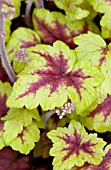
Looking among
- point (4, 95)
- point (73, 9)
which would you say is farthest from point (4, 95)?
point (73, 9)

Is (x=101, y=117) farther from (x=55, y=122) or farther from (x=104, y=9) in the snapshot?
(x=104, y=9)

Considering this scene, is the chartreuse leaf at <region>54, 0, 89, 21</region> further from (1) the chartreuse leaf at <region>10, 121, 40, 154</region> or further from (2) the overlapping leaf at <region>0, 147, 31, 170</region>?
(2) the overlapping leaf at <region>0, 147, 31, 170</region>

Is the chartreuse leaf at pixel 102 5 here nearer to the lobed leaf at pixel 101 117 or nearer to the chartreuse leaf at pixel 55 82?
the chartreuse leaf at pixel 55 82

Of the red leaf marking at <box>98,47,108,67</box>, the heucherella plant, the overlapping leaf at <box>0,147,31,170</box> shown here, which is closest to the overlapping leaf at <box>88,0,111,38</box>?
the heucherella plant

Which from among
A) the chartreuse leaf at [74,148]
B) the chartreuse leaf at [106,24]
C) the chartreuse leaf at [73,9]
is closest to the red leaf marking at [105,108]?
the chartreuse leaf at [74,148]

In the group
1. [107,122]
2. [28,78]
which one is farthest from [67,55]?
[107,122]

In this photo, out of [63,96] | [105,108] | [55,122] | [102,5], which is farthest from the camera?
[55,122]

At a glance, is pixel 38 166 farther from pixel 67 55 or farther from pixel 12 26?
pixel 12 26
